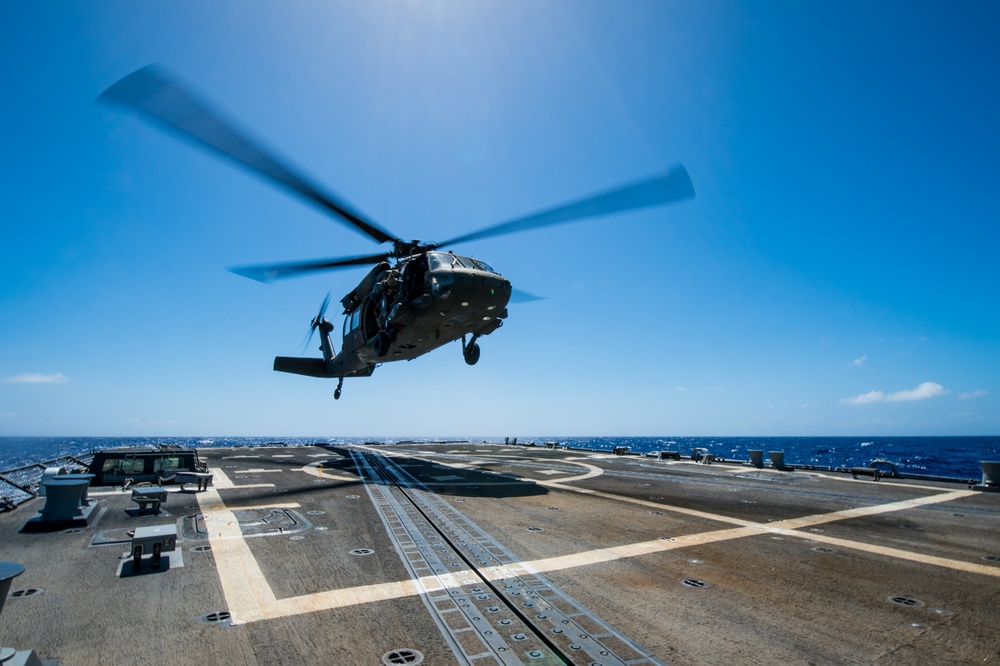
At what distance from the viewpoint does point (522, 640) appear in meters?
5.28

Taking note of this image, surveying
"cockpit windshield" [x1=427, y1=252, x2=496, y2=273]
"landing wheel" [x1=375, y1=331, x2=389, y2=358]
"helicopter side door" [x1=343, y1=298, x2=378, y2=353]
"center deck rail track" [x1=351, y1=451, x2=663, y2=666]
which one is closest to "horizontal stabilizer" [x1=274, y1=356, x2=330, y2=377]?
"helicopter side door" [x1=343, y1=298, x2=378, y2=353]

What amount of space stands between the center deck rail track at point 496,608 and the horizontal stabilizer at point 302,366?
2369cm

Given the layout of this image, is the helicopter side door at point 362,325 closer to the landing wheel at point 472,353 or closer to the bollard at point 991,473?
the landing wheel at point 472,353

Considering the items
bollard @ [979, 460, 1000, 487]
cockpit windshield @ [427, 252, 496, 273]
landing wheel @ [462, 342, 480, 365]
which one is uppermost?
cockpit windshield @ [427, 252, 496, 273]

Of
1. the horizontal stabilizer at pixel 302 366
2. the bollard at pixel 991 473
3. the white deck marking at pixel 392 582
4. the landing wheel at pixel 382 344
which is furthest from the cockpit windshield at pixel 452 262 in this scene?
the bollard at pixel 991 473

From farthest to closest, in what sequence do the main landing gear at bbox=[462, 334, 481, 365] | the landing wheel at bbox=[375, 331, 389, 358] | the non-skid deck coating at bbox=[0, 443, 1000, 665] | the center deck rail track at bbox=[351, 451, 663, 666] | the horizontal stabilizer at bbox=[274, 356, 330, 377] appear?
the horizontal stabilizer at bbox=[274, 356, 330, 377], the main landing gear at bbox=[462, 334, 481, 365], the landing wheel at bbox=[375, 331, 389, 358], the non-skid deck coating at bbox=[0, 443, 1000, 665], the center deck rail track at bbox=[351, 451, 663, 666]

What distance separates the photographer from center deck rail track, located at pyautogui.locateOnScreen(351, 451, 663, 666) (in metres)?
5.00

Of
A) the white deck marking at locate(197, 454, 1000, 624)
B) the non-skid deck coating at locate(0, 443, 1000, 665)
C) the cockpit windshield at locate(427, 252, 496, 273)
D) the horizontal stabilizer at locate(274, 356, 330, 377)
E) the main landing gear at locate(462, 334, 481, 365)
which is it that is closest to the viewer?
the non-skid deck coating at locate(0, 443, 1000, 665)

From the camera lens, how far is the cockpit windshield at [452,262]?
17859 millimetres

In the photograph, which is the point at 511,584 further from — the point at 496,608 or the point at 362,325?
the point at 362,325

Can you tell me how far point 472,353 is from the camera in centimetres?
2233

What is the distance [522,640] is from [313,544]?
221 inches

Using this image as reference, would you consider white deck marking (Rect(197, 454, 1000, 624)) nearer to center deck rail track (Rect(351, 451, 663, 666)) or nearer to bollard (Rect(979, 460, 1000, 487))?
center deck rail track (Rect(351, 451, 663, 666))

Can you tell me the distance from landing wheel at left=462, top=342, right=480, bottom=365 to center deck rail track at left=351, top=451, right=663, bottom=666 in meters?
12.1
